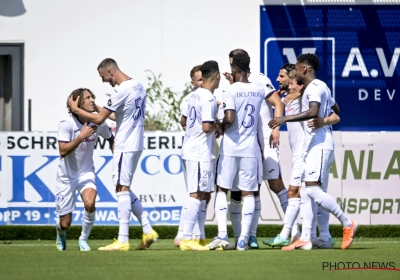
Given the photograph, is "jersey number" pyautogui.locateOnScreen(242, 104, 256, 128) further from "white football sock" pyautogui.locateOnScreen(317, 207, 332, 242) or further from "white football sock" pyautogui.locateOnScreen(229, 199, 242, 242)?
"white football sock" pyautogui.locateOnScreen(317, 207, 332, 242)

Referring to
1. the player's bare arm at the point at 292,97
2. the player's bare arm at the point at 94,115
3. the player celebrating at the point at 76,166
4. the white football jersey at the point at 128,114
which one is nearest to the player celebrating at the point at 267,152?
the player's bare arm at the point at 292,97

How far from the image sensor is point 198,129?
12695mm

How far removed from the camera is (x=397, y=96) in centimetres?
2302

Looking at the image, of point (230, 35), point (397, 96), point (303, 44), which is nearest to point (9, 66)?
point (230, 35)

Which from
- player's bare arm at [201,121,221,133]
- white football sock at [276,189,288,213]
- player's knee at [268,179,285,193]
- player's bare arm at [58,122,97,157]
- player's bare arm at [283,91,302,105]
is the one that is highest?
player's bare arm at [283,91,302,105]

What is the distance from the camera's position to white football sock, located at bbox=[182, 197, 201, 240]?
495 inches

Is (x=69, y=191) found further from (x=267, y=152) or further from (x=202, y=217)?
(x=267, y=152)

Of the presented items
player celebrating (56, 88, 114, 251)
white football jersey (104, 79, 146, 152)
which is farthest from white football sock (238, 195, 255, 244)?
player celebrating (56, 88, 114, 251)

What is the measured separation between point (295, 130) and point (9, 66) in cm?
1097

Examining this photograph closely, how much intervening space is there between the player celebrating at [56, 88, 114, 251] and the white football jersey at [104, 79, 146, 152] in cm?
43

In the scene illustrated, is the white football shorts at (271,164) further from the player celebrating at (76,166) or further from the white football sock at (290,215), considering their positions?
the player celebrating at (76,166)

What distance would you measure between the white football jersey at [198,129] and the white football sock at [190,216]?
1.73ft

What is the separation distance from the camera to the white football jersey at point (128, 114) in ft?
41.4

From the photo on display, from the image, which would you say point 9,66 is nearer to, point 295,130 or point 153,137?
point 153,137
